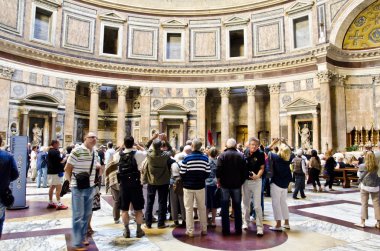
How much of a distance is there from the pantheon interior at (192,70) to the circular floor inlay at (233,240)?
42.4ft

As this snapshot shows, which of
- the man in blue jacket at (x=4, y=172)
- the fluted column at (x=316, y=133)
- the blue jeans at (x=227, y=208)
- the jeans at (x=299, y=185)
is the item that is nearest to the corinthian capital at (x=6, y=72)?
the man in blue jacket at (x=4, y=172)

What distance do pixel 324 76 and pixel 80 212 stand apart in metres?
16.3

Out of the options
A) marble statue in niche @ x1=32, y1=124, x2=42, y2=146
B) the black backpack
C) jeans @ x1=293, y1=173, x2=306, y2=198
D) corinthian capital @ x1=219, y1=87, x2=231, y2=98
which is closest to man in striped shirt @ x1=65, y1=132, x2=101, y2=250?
the black backpack

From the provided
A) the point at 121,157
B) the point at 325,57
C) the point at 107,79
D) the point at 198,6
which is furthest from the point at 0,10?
the point at 325,57

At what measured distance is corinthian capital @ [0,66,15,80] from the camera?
52.6 feet

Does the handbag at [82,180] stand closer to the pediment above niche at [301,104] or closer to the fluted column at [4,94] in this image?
the fluted column at [4,94]

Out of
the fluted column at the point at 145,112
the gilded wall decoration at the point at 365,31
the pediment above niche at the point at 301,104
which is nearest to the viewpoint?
the gilded wall decoration at the point at 365,31

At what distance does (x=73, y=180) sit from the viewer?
4352 mm

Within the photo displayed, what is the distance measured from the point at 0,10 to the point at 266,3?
668 inches

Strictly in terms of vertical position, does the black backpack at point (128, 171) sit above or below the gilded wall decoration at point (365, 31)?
below

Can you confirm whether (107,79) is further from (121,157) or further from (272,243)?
(272,243)

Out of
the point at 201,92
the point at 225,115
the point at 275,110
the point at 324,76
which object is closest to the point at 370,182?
the point at 324,76

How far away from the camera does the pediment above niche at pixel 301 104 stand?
17.6m

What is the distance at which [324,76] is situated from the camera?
16.8 m
